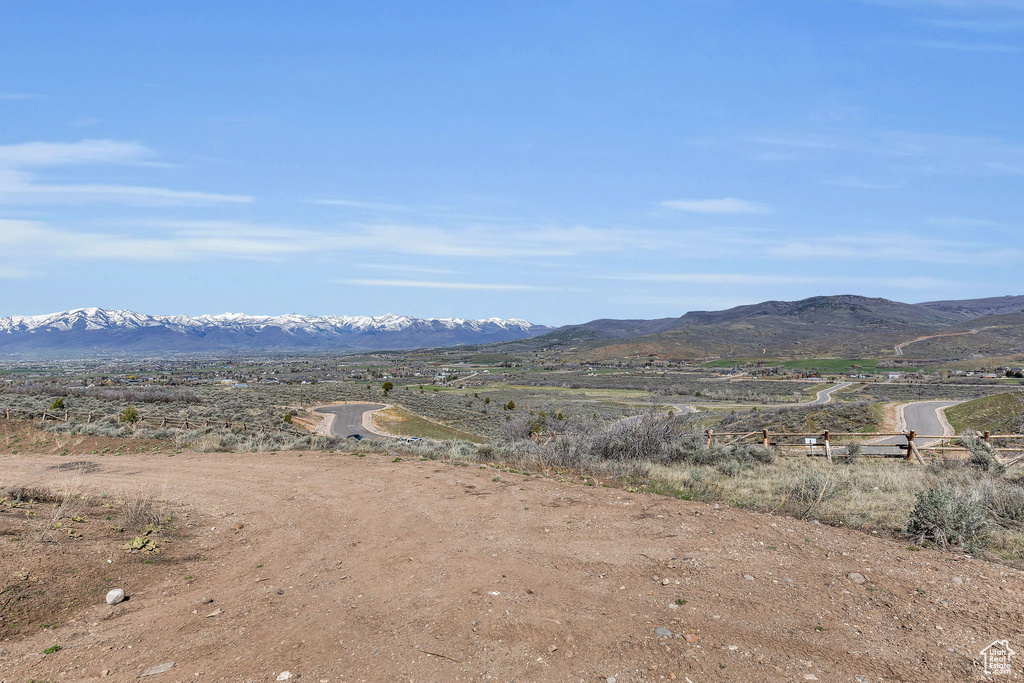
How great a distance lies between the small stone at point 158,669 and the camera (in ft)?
18.5

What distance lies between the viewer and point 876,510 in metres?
10.8

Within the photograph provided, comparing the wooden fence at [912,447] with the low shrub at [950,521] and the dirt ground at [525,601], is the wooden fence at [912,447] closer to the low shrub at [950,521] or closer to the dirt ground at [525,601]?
the low shrub at [950,521]

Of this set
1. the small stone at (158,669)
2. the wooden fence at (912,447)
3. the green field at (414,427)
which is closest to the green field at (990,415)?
the wooden fence at (912,447)

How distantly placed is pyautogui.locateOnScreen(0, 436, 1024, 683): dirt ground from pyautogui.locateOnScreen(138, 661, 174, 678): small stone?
0.30ft

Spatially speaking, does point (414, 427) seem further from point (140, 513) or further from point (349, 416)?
point (140, 513)

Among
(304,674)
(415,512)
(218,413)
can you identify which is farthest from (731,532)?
(218,413)

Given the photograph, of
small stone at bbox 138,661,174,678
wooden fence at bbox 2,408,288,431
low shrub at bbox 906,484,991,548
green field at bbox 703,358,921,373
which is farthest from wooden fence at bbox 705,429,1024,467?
green field at bbox 703,358,921,373

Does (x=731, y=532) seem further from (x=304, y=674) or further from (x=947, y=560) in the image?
(x=304, y=674)

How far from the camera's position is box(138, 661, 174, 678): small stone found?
18.5 feet

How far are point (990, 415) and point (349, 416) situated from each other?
168 feet

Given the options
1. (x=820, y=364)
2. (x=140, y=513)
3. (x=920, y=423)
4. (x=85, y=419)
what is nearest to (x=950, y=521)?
(x=140, y=513)

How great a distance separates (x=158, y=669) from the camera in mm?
5715

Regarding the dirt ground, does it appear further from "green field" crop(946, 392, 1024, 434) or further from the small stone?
"green field" crop(946, 392, 1024, 434)

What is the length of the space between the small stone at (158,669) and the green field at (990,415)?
128ft
